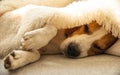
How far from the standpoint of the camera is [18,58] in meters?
0.99

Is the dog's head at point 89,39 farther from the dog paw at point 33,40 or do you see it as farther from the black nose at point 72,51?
the dog paw at point 33,40

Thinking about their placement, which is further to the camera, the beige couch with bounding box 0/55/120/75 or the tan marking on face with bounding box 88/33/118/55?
the tan marking on face with bounding box 88/33/118/55

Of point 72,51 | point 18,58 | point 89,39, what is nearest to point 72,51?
point 72,51

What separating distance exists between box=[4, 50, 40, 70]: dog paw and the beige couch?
0.02 m

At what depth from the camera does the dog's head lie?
1.12 m

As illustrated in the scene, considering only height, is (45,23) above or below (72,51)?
above

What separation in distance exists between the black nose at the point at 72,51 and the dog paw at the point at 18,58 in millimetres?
139

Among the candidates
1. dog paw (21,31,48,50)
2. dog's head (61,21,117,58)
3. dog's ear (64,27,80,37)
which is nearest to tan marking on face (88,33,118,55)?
dog's head (61,21,117,58)

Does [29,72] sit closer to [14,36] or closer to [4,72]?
[4,72]

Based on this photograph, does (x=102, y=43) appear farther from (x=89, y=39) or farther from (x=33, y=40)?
(x=33, y=40)

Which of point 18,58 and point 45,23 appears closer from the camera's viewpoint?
point 18,58

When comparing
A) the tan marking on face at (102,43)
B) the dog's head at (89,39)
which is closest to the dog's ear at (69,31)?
the dog's head at (89,39)

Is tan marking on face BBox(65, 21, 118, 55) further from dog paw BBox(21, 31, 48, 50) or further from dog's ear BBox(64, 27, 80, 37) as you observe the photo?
dog paw BBox(21, 31, 48, 50)

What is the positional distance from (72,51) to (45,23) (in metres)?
0.18
